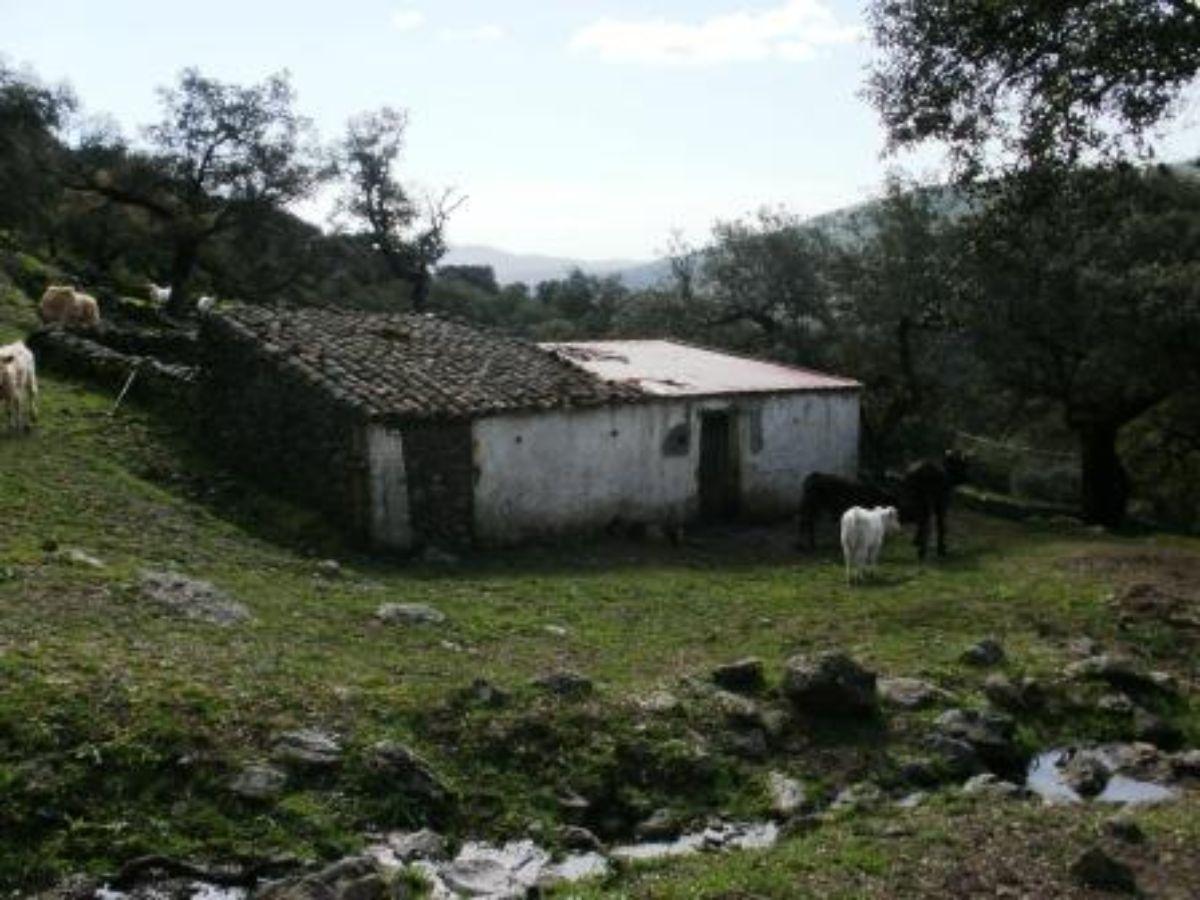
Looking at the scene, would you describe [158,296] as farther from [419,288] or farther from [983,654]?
[983,654]

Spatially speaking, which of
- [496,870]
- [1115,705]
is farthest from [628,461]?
[496,870]

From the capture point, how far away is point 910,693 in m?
13.2

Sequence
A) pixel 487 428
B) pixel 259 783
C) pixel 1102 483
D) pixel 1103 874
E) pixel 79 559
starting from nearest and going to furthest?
pixel 1103 874 → pixel 259 783 → pixel 79 559 → pixel 487 428 → pixel 1102 483

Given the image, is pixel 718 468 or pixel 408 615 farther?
pixel 718 468

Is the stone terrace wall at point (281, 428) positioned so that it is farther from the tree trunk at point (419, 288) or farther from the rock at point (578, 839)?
the tree trunk at point (419, 288)

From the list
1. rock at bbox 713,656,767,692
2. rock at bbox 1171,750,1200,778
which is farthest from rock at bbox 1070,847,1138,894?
rock at bbox 713,656,767,692

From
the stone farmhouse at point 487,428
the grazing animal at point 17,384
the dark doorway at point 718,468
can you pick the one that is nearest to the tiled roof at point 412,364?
the stone farmhouse at point 487,428

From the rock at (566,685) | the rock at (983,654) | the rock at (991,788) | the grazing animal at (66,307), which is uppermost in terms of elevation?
the grazing animal at (66,307)

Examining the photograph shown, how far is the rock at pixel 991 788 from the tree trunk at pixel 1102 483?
71.3 ft

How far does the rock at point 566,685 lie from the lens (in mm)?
12133

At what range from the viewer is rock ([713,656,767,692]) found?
12953 millimetres

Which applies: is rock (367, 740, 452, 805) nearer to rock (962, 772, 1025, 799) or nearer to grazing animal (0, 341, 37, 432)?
rock (962, 772, 1025, 799)

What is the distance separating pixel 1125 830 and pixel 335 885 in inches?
226

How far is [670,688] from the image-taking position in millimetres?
12750
